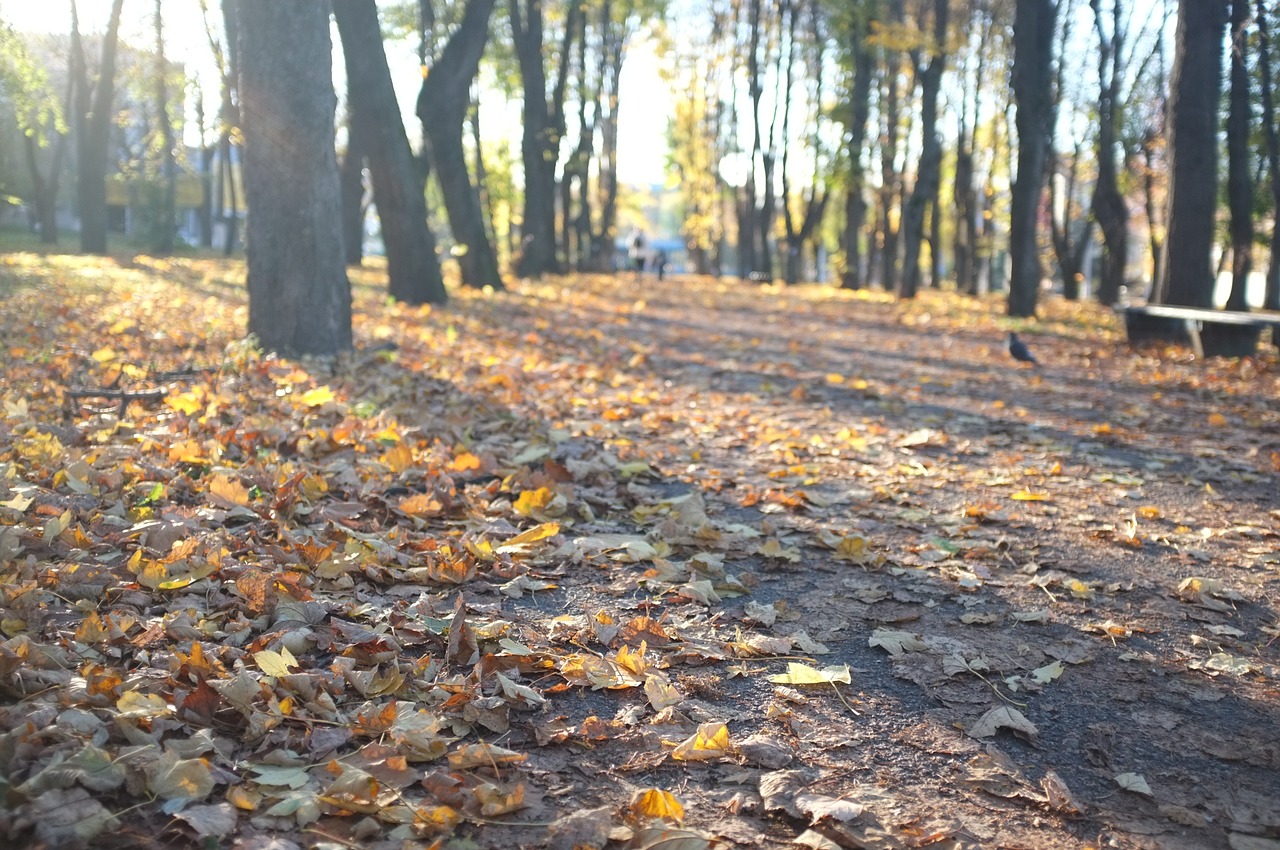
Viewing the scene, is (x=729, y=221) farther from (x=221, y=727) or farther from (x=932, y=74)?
(x=221, y=727)

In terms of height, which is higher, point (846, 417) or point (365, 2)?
point (365, 2)

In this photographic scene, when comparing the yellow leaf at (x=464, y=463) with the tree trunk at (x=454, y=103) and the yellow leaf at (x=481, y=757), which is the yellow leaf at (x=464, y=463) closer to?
the yellow leaf at (x=481, y=757)

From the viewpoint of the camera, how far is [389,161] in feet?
44.4

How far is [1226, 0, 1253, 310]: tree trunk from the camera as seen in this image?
13859 mm

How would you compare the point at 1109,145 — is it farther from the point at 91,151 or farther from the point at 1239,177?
the point at 91,151

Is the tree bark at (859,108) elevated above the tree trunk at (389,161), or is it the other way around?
the tree bark at (859,108)

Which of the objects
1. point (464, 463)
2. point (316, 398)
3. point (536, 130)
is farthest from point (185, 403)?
point (536, 130)

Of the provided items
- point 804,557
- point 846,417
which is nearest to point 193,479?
point 804,557

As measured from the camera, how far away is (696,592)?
3.59 m

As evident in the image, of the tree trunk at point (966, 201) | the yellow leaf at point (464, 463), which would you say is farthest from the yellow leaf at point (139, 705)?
the tree trunk at point (966, 201)

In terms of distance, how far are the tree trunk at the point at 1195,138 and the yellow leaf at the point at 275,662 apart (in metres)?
12.5

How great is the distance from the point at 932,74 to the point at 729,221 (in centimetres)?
4928

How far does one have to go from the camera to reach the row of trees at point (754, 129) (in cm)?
823

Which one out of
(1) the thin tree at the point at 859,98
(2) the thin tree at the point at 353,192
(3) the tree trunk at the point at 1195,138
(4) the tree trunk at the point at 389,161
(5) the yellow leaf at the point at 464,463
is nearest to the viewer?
(5) the yellow leaf at the point at 464,463
